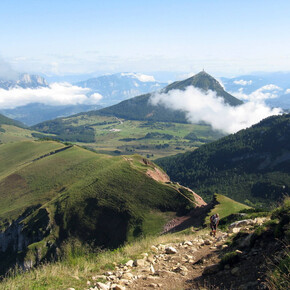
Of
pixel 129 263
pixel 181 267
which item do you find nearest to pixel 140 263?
pixel 129 263

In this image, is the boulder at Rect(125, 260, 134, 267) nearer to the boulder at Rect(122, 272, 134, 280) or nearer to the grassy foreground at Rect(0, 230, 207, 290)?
the grassy foreground at Rect(0, 230, 207, 290)

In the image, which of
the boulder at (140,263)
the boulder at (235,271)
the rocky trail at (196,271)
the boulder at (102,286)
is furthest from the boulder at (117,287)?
the boulder at (235,271)

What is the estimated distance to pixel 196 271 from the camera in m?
13.1

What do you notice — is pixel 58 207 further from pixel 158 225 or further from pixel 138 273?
pixel 138 273

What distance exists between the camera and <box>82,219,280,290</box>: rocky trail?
1084 centimetres

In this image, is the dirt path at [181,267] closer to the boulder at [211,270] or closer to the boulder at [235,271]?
the boulder at [211,270]

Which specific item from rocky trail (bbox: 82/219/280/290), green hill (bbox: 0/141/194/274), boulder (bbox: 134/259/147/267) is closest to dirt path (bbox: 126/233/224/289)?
rocky trail (bbox: 82/219/280/290)

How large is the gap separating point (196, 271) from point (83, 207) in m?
66.9

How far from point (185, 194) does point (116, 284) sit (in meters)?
70.7

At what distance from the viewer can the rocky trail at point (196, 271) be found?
1084 centimetres

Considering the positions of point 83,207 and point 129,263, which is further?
point 83,207

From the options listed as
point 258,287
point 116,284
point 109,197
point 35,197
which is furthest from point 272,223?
point 35,197

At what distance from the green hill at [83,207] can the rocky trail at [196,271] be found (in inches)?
1879

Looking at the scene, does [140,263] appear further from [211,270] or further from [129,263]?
[211,270]
